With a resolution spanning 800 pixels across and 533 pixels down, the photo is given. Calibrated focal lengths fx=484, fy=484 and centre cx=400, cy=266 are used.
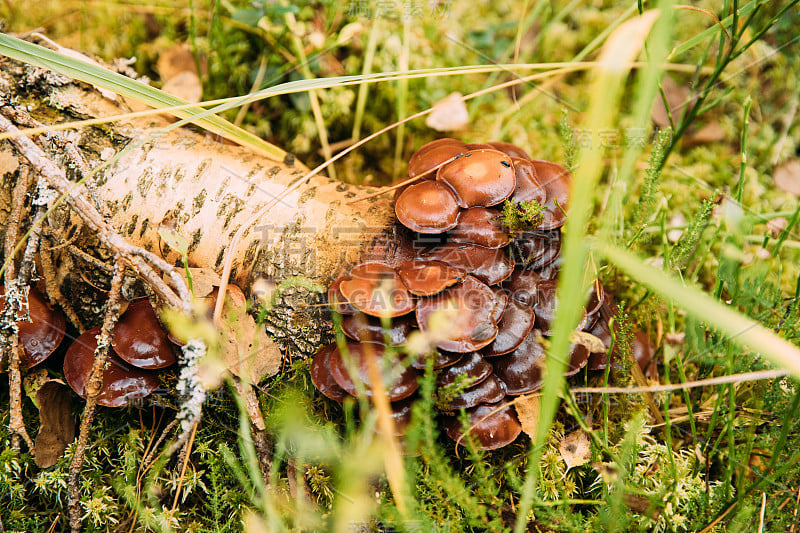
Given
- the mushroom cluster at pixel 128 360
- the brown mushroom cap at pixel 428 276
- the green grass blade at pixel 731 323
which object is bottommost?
the mushroom cluster at pixel 128 360

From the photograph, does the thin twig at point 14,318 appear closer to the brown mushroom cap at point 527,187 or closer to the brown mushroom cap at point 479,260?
the brown mushroom cap at point 479,260

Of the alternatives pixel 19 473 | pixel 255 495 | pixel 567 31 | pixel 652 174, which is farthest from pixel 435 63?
pixel 19 473

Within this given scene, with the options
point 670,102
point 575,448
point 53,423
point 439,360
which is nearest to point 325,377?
point 439,360

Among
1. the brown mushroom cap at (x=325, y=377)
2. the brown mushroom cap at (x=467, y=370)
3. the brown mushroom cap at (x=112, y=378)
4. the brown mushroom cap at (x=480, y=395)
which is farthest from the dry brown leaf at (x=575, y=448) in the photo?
the brown mushroom cap at (x=112, y=378)

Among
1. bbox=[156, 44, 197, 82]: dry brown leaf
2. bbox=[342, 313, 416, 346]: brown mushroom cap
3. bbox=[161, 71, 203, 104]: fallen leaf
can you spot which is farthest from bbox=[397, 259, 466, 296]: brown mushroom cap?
bbox=[156, 44, 197, 82]: dry brown leaf

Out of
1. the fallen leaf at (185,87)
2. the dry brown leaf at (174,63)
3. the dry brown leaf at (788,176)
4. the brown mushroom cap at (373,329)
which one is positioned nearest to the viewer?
the brown mushroom cap at (373,329)

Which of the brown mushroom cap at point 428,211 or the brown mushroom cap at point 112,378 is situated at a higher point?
the brown mushroom cap at point 428,211

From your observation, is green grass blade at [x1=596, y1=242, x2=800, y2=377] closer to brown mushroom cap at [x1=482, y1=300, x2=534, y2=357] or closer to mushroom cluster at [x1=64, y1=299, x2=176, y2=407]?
brown mushroom cap at [x1=482, y1=300, x2=534, y2=357]

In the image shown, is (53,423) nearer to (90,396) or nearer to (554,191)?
(90,396)
